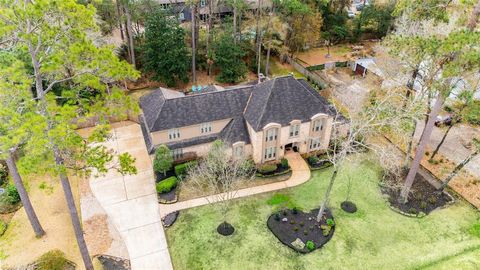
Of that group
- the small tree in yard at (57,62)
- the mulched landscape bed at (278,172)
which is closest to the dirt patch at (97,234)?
the small tree in yard at (57,62)

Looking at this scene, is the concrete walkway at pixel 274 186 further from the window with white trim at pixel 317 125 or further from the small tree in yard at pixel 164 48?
the small tree in yard at pixel 164 48

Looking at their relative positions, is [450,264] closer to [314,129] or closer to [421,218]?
[421,218]

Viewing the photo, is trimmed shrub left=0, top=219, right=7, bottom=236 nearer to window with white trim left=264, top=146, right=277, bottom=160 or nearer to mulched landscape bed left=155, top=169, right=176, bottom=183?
mulched landscape bed left=155, top=169, right=176, bottom=183

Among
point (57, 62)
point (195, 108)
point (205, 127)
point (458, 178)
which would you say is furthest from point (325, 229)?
point (57, 62)

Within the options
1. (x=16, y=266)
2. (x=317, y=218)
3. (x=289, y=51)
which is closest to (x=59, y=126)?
(x=16, y=266)

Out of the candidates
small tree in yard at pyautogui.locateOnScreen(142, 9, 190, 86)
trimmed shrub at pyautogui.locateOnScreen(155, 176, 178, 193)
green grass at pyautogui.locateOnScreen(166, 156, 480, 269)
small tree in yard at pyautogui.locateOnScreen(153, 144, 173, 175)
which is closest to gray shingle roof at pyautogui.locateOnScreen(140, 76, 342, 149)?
small tree in yard at pyautogui.locateOnScreen(153, 144, 173, 175)

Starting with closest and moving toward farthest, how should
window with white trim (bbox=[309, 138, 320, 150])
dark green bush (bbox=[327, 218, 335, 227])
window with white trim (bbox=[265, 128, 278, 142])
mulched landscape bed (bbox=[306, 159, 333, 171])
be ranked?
dark green bush (bbox=[327, 218, 335, 227])
window with white trim (bbox=[265, 128, 278, 142])
mulched landscape bed (bbox=[306, 159, 333, 171])
window with white trim (bbox=[309, 138, 320, 150])

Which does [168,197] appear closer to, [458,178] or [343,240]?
[343,240]
